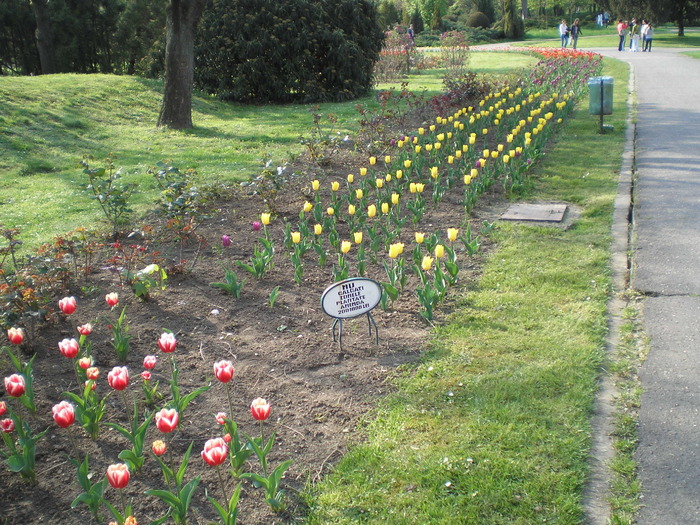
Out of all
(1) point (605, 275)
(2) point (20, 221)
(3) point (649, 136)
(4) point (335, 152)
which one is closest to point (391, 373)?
(1) point (605, 275)

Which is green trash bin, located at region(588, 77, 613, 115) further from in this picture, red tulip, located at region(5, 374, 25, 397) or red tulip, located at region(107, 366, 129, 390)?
red tulip, located at region(5, 374, 25, 397)

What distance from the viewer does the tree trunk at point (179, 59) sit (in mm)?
11328

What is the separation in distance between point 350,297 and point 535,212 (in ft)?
11.7

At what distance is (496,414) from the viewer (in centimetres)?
336

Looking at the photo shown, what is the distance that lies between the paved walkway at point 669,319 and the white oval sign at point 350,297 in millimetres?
1619

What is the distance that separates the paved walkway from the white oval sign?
1.62 m

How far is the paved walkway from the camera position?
2.82 metres

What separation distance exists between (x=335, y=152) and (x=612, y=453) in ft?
22.7

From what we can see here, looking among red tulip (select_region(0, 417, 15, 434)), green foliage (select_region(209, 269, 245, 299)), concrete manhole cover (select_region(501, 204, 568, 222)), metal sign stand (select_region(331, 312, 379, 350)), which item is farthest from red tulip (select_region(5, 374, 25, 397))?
concrete manhole cover (select_region(501, 204, 568, 222))

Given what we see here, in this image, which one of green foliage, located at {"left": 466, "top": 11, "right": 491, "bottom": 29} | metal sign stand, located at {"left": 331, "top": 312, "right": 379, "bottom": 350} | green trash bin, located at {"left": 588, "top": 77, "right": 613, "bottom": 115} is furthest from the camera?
green foliage, located at {"left": 466, "top": 11, "right": 491, "bottom": 29}

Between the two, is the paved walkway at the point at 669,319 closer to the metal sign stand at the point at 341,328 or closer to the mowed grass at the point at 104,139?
the metal sign stand at the point at 341,328

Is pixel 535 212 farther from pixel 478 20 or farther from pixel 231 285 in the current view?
pixel 478 20

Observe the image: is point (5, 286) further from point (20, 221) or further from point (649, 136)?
point (649, 136)

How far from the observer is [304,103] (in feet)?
54.6
